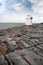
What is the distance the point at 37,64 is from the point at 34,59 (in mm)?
1213

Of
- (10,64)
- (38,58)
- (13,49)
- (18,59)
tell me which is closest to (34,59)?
(38,58)

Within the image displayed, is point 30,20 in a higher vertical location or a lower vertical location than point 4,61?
higher

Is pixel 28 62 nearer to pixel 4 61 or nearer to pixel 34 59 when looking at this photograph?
pixel 34 59

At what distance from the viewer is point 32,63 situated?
1459 centimetres

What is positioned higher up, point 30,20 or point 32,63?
Answer: point 30,20

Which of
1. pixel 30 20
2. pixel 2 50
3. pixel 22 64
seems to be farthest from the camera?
pixel 30 20

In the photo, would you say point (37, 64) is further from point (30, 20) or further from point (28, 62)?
point (30, 20)

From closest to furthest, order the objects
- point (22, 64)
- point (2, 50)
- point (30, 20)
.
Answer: point (22, 64) → point (2, 50) → point (30, 20)

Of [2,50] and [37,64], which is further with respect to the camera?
[2,50]

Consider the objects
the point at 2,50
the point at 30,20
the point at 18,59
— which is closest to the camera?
the point at 18,59

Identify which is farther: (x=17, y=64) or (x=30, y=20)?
(x=30, y=20)

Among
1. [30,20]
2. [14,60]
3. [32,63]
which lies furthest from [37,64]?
[30,20]

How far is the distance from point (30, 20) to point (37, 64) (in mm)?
28019

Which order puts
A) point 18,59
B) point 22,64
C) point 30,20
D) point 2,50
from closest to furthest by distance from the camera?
point 22,64, point 18,59, point 2,50, point 30,20
